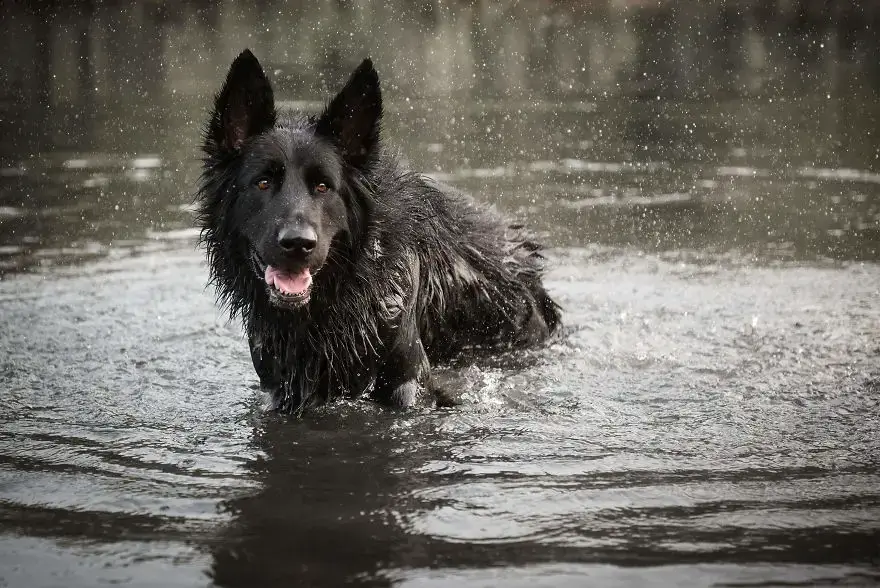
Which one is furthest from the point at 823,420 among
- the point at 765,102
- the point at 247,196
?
the point at 765,102

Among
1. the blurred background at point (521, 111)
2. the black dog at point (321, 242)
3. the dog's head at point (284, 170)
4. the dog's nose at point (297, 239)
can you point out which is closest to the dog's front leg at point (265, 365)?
the black dog at point (321, 242)

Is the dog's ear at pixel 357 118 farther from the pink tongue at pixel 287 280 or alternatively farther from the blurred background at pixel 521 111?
the blurred background at pixel 521 111

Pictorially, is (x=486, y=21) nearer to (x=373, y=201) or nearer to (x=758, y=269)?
(x=758, y=269)

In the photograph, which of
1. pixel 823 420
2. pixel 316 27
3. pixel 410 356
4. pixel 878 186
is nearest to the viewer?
pixel 823 420

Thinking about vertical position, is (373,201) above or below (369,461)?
above

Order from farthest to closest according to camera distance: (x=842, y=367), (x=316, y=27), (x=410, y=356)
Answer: (x=316, y=27)
(x=842, y=367)
(x=410, y=356)

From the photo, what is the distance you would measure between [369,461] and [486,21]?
27859mm

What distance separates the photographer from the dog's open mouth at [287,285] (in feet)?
16.4

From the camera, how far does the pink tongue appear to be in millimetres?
5004

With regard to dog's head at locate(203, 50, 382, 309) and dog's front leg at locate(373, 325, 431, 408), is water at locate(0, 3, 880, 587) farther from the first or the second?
dog's head at locate(203, 50, 382, 309)

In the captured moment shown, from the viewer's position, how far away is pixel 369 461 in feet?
16.3

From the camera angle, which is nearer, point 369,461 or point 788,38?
point 369,461

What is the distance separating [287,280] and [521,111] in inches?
479

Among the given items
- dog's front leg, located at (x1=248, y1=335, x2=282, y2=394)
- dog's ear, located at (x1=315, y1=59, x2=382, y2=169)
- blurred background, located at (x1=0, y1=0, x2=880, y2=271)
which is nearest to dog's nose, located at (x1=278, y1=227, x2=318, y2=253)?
dog's ear, located at (x1=315, y1=59, x2=382, y2=169)
